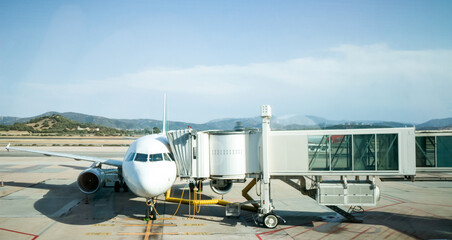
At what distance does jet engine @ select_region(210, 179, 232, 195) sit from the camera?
18500 millimetres

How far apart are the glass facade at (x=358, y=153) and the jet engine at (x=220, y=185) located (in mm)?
5166

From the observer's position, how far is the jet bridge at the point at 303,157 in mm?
15516

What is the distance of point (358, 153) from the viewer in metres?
15.7

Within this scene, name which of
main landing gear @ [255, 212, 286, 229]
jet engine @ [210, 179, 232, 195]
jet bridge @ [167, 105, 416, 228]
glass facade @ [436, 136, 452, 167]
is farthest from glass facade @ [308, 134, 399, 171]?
jet engine @ [210, 179, 232, 195]

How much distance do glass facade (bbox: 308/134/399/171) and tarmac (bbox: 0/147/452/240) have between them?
298cm

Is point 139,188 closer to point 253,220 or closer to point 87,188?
point 253,220

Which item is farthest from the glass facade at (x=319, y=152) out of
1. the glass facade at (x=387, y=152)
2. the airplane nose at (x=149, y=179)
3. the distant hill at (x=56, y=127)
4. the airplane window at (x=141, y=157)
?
the distant hill at (x=56, y=127)

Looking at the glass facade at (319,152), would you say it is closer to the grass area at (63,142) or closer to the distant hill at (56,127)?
the grass area at (63,142)

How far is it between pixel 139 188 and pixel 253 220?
20.9ft

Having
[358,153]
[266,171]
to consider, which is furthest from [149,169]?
[358,153]

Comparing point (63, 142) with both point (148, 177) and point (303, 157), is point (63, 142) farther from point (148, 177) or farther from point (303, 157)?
point (303, 157)

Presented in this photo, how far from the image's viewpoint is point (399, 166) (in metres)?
15.3

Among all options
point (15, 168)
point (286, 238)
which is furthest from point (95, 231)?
point (15, 168)

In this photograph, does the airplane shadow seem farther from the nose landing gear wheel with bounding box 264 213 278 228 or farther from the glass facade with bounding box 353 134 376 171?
the glass facade with bounding box 353 134 376 171
